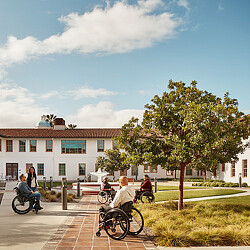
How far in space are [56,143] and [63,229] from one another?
3475cm

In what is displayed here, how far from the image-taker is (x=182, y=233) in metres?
7.87

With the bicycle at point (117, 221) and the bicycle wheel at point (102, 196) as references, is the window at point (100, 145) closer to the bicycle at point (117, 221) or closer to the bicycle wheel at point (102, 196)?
the bicycle wheel at point (102, 196)

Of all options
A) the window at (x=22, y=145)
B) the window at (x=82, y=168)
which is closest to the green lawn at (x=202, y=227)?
the window at (x=82, y=168)

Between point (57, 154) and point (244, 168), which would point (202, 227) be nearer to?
point (244, 168)

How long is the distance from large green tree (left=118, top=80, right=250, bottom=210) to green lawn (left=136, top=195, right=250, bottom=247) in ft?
5.45

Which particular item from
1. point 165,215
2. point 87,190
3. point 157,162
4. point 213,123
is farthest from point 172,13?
point 87,190

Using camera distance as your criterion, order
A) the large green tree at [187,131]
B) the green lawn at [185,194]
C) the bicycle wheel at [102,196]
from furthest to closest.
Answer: the green lawn at [185,194]
the bicycle wheel at [102,196]
the large green tree at [187,131]

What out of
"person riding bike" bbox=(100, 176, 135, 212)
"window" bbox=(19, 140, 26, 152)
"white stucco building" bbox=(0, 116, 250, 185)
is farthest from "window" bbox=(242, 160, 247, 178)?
"window" bbox=(19, 140, 26, 152)

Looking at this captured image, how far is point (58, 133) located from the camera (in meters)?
43.4

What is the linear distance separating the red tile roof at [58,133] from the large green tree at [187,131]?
29.5 m

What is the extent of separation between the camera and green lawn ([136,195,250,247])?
7.63 m

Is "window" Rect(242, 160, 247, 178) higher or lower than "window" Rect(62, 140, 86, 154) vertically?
lower

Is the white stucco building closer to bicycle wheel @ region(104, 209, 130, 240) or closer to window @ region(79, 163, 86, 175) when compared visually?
window @ region(79, 163, 86, 175)

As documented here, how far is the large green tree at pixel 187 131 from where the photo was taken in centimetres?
1110
